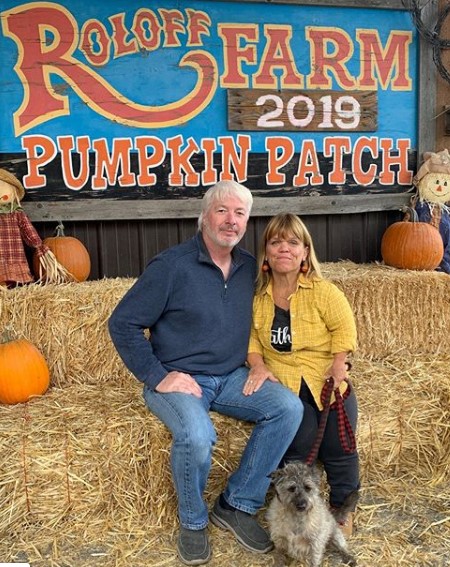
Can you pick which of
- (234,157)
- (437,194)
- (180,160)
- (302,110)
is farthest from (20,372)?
(437,194)

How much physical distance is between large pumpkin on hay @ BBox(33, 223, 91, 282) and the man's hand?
166 centimetres

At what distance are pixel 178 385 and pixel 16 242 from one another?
1831 mm

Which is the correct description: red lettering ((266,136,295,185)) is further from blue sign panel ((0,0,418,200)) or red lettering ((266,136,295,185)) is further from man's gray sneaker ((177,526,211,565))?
man's gray sneaker ((177,526,211,565))

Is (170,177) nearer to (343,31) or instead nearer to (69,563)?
(343,31)

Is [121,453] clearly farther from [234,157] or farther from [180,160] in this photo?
[234,157]

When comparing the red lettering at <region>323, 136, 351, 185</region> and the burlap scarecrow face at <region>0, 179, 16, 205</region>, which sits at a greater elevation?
the red lettering at <region>323, 136, 351, 185</region>

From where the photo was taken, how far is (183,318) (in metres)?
2.80

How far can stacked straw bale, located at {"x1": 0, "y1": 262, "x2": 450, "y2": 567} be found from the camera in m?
2.71

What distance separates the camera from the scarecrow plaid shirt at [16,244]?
3834mm

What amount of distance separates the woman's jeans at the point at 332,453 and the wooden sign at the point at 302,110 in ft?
8.22

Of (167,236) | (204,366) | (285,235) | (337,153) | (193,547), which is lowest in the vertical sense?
(193,547)

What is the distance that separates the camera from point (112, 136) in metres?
4.27

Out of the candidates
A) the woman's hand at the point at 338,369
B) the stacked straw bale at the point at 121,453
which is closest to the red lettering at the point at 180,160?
the stacked straw bale at the point at 121,453

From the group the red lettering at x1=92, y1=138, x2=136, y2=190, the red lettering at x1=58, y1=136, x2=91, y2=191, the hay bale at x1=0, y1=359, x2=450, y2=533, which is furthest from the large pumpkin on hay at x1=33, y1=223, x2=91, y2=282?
the hay bale at x1=0, y1=359, x2=450, y2=533
